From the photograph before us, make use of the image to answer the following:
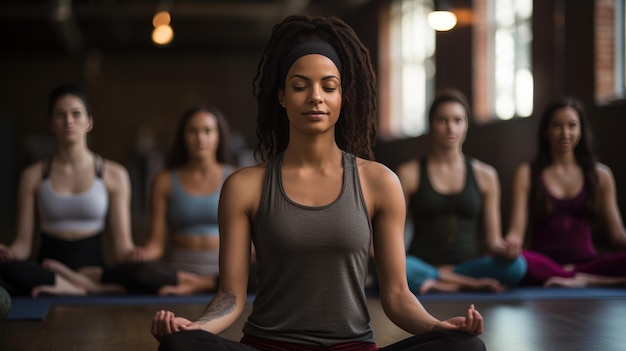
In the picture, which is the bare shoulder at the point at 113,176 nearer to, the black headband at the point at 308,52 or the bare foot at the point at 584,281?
the bare foot at the point at 584,281

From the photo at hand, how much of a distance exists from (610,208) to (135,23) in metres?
15.0

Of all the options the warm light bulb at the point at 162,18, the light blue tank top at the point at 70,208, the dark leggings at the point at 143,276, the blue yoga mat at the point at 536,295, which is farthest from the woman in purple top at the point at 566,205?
the warm light bulb at the point at 162,18

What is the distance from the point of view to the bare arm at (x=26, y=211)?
4781 millimetres

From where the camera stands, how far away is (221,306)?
7.14ft

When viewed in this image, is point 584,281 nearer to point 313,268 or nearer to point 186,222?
point 186,222

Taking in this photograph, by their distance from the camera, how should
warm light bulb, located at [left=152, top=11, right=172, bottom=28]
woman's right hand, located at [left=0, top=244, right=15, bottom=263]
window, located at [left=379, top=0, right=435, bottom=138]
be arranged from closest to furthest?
1. woman's right hand, located at [left=0, top=244, right=15, bottom=263]
2. warm light bulb, located at [left=152, top=11, right=172, bottom=28]
3. window, located at [left=379, top=0, right=435, bottom=138]

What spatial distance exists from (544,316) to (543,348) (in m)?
0.79

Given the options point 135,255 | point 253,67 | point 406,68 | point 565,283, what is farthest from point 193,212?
point 253,67

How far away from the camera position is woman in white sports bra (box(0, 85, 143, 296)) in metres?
4.73

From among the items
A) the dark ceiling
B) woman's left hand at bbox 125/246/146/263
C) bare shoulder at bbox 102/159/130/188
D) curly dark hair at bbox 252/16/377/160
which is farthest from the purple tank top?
the dark ceiling

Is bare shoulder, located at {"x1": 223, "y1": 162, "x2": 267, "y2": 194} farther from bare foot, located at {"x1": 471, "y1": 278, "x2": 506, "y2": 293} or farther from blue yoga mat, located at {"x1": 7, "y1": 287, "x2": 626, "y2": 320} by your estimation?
bare foot, located at {"x1": 471, "y1": 278, "x2": 506, "y2": 293}

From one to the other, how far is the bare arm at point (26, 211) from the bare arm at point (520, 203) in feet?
8.10

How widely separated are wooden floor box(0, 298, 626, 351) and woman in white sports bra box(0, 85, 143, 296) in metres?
0.62

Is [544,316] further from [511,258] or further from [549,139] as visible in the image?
[549,139]
